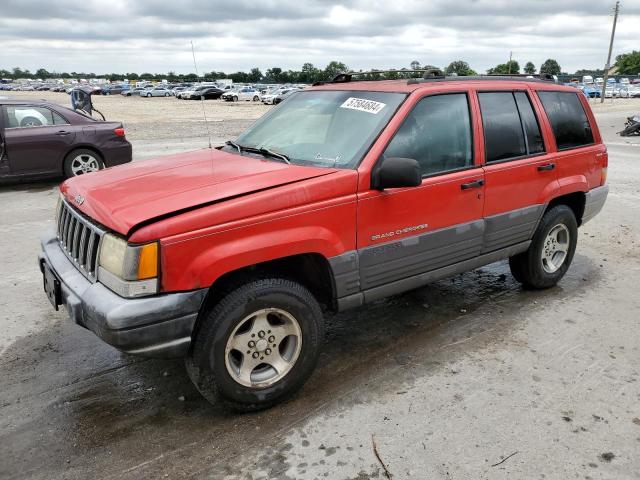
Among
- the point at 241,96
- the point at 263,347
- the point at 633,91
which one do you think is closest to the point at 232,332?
the point at 263,347

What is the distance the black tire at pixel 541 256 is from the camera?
4.75 m

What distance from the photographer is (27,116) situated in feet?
30.9

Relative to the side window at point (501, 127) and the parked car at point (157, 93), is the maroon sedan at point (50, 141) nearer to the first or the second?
the side window at point (501, 127)

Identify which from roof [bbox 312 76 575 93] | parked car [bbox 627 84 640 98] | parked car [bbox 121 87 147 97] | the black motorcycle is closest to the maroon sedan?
roof [bbox 312 76 575 93]

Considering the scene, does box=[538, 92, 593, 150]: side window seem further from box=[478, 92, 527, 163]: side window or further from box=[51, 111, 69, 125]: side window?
box=[51, 111, 69, 125]: side window

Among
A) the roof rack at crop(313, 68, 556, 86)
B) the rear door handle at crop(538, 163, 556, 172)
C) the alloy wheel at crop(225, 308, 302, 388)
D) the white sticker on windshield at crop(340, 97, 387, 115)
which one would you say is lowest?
the alloy wheel at crop(225, 308, 302, 388)

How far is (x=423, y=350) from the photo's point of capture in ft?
12.9

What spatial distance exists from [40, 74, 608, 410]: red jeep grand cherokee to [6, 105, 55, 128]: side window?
6.57 m

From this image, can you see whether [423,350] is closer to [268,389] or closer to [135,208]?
[268,389]

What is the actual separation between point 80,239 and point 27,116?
7.44 metres

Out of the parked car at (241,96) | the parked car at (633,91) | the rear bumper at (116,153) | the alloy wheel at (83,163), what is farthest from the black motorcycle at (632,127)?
the parked car at (633,91)

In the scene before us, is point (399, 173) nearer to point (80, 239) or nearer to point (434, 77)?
point (434, 77)

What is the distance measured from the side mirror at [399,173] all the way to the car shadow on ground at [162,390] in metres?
1.26

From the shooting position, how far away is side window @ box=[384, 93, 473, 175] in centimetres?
365
